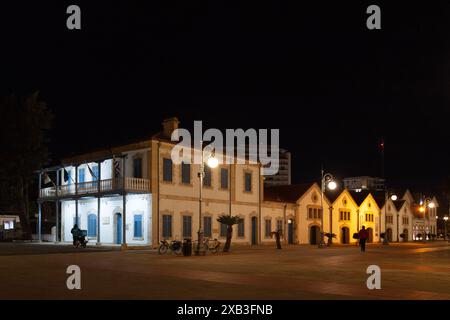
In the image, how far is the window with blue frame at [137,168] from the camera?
3756cm

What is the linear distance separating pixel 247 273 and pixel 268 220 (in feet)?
97.2

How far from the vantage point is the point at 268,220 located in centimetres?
4700

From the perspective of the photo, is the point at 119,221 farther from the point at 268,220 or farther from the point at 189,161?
the point at 268,220

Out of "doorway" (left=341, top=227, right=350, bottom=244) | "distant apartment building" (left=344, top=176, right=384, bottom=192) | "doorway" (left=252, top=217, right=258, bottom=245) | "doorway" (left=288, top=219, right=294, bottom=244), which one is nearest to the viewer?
"doorway" (left=252, top=217, right=258, bottom=245)

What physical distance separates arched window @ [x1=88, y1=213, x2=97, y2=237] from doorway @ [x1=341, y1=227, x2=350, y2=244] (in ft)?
87.3

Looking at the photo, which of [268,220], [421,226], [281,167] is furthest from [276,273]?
[281,167]

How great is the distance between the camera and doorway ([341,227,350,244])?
57406 mm

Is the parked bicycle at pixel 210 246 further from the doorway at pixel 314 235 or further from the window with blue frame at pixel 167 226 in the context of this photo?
the doorway at pixel 314 235

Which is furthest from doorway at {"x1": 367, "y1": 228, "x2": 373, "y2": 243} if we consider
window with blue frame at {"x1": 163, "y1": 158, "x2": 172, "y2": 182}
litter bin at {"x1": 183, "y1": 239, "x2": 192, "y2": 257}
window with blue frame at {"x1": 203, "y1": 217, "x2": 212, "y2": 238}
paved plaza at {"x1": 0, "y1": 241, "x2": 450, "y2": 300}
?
paved plaza at {"x1": 0, "y1": 241, "x2": 450, "y2": 300}

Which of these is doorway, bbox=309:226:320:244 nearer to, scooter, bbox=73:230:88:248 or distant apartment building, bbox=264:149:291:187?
scooter, bbox=73:230:88:248

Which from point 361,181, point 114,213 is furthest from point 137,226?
point 361,181

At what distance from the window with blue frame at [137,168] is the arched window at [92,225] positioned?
15.9ft
